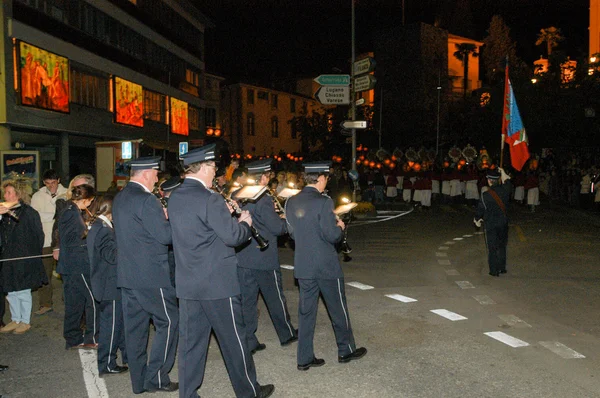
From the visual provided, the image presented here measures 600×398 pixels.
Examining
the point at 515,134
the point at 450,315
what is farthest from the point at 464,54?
the point at 450,315

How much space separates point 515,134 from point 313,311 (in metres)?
10.9

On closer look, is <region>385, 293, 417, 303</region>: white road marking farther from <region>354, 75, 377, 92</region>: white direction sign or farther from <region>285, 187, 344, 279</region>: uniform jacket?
<region>354, 75, 377, 92</region>: white direction sign

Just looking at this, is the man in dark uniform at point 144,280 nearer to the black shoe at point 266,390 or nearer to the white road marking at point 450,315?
the black shoe at point 266,390

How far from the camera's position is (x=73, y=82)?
28719 mm

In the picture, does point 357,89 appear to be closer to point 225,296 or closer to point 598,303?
point 598,303

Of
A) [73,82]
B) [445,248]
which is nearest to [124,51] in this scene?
[73,82]

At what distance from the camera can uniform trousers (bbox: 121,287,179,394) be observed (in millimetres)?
5297

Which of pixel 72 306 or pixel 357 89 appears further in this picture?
pixel 357 89

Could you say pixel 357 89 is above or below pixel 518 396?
above

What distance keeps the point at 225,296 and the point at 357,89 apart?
15.0 meters

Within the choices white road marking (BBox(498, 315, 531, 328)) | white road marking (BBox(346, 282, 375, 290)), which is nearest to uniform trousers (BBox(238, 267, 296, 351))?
white road marking (BBox(498, 315, 531, 328))

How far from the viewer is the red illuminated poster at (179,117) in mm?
43750

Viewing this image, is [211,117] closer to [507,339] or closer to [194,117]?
[194,117]

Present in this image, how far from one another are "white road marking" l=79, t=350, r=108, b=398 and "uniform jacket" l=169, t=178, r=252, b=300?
1.44 m
